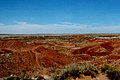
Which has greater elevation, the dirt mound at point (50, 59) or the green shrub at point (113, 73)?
the green shrub at point (113, 73)

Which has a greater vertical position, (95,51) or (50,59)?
(50,59)

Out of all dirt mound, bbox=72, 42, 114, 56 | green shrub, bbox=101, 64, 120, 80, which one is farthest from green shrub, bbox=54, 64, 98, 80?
dirt mound, bbox=72, 42, 114, 56

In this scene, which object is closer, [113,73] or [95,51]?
[113,73]

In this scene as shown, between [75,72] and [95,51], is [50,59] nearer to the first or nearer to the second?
[95,51]

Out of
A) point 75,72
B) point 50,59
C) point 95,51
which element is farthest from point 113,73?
point 95,51

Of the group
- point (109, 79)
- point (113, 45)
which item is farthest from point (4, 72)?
point (113, 45)

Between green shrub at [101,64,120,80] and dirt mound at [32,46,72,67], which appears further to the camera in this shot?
dirt mound at [32,46,72,67]

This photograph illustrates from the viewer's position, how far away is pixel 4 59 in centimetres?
2559

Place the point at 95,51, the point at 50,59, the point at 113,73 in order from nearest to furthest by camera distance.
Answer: the point at 113,73 → the point at 50,59 → the point at 95,51

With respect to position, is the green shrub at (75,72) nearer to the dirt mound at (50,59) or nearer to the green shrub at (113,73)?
the green shrub at (113,73)

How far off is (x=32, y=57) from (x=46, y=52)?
3.94 meters

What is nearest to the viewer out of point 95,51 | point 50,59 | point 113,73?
point 113,73

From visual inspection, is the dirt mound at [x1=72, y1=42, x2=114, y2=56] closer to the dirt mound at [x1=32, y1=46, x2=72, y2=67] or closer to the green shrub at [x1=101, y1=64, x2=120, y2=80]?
the dirt mound at [x1=32, y1=46, x2=72, y2=67]

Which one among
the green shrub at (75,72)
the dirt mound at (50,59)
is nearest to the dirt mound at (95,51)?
the dirt mound at (50,59)
